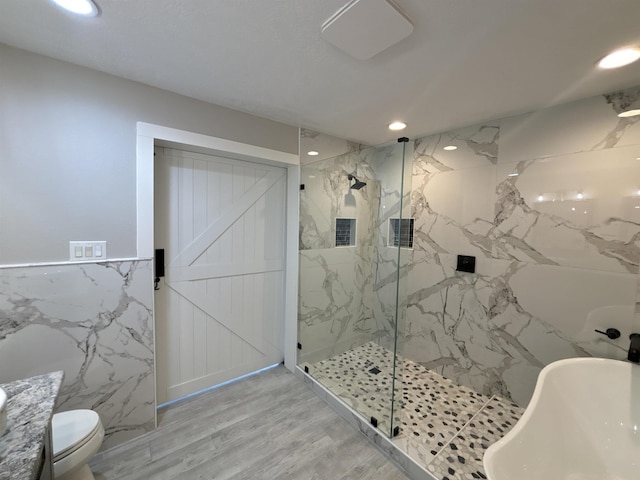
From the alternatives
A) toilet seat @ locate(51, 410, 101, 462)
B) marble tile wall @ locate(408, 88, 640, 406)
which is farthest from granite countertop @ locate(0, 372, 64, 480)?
marble tile wall @ locate(408, 88, 640, 406)

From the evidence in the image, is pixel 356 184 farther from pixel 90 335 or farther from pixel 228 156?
pixel 90 335

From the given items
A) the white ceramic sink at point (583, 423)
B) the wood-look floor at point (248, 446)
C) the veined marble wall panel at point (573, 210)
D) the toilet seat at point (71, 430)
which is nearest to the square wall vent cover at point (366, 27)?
the veined marble wall panel at point (573, 210)

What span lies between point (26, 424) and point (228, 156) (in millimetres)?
1941

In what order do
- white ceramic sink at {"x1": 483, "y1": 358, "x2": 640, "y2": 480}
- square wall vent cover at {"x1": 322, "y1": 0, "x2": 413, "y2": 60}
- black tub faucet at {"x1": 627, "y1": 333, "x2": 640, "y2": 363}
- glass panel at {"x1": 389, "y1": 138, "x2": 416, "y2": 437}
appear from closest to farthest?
square wall vent cover at {"x1": 322, "y1": 0, "x2": 413, "y2": 60} → white ceramic sink at {"x1": 483, "y1": 358, "x2": 640, "y2": 480} → black tub faucet at {"x1": 627, "y1": 333, "x2": 640, "y2": 363} → glass panel at {"x1": 389, "y1": 138, "x2": 416, "y2": 437}

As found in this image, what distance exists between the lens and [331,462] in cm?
169

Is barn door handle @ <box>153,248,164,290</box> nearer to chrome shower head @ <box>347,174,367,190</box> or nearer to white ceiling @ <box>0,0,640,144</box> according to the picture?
white ceiling @ <box>0,0,640,144</box>

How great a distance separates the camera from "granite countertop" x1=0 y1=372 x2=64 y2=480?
75cm

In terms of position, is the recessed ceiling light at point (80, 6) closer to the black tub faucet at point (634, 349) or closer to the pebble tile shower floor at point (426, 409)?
the pebble tile shower floor at point (426, 409)

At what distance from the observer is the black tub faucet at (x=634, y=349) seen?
1.58 metres

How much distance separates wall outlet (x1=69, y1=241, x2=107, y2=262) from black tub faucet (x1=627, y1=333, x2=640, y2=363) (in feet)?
11.0

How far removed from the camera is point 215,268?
7.61 feet

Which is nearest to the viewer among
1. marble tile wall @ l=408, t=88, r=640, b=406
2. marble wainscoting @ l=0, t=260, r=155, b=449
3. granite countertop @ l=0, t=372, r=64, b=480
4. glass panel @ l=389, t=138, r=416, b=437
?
granite countertop @ l=0, t=372, r=64, b=480

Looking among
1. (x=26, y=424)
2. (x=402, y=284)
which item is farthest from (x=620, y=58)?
(x=26, y=424)

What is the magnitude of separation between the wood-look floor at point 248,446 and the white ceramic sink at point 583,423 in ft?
2.65
